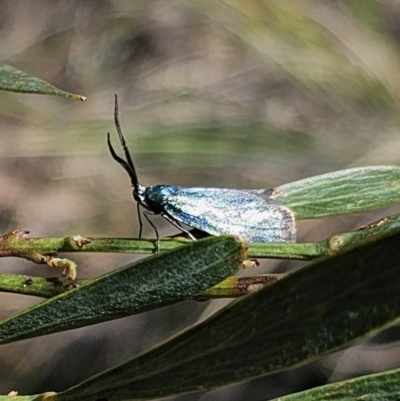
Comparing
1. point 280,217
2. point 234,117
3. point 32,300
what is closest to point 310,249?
point 280,217

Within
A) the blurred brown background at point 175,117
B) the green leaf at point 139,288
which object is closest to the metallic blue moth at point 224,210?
the green leaf at point 139,288

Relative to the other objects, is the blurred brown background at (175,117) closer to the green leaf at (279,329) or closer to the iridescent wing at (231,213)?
the iridescent wing at (231,213)

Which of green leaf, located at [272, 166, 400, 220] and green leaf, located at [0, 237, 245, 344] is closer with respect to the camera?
green leaf, located at [0, 237, 245, 344]

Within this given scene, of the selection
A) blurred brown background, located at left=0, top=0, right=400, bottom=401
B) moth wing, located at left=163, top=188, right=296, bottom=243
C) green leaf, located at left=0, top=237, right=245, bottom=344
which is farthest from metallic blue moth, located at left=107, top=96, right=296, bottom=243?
blurred brown background, located at left=0, top=0, right=400, bottom=401

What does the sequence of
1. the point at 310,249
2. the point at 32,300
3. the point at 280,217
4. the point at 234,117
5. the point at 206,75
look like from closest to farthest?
the point at 310,249
the point at 280,217
the point at 32,300
the point at 234,117
the point at 206,75

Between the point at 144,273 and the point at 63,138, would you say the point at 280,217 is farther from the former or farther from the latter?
the point at 63,138

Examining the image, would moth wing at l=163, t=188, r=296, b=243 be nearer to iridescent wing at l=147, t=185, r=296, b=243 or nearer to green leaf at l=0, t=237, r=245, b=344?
iridescent wing at l=147, t=185, r=296, b=243
